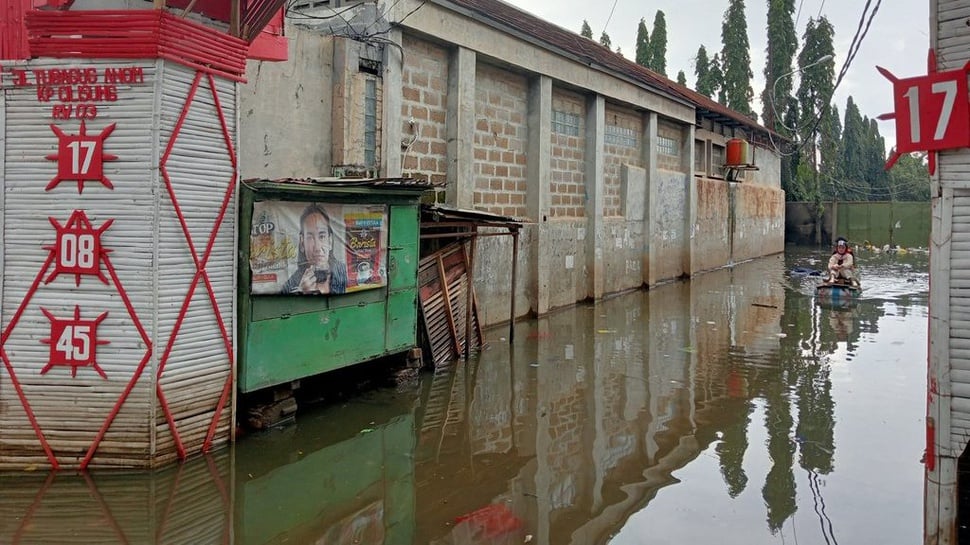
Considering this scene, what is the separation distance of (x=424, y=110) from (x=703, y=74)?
40.5 m

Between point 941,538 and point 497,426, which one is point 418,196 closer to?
point 497,426

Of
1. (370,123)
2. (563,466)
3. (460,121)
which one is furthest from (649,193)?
(563,466)

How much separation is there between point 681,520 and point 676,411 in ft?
9.51

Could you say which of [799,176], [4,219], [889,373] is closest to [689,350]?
[889,373]

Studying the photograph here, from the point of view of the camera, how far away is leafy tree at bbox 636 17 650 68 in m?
47.6

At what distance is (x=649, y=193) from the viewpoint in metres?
19.8

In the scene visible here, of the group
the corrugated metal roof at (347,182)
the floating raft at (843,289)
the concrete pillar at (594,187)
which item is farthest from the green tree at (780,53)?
the corrugated metal roof at (347,182)

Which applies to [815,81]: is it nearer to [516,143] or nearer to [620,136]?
[620,136]

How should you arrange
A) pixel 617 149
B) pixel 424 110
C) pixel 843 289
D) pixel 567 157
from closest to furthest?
pixel 424 110
pixel 567 157
pixel 843 289
pixel 617 149

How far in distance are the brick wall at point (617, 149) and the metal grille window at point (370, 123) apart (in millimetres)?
9000

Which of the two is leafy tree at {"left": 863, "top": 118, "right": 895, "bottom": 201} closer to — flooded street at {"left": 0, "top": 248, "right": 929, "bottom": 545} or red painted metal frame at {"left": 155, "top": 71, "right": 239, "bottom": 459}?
flooded street at {"left": 0, "top": 248, "right": 929, "bottom": 545}

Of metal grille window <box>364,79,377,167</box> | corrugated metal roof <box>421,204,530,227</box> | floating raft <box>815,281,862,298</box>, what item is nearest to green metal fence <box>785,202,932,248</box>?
floating raft <box>815,281,862,298</box>

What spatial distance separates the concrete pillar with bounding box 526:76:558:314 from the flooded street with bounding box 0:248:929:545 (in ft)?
11.4

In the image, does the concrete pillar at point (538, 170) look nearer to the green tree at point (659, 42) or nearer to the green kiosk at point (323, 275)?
the green kiosk at point (323, 275)
